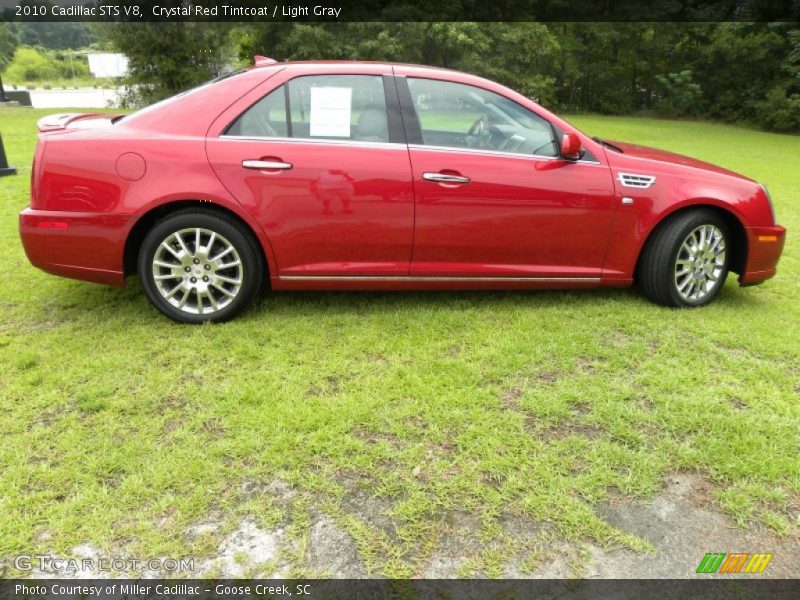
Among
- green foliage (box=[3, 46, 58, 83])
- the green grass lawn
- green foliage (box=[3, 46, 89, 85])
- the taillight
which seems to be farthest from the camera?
green foliage (box=[3, 46, 58, 83])

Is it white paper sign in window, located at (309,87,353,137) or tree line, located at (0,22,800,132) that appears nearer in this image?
white paper sign in window, located at (309,87,353,137)

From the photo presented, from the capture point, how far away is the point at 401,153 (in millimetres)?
3600

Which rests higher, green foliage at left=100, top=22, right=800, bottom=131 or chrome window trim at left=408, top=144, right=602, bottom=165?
green foliage at left=100, top=22, right=800, bottom=131

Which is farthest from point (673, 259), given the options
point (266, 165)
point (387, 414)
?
point (266, 165)

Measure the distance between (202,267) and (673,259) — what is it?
122 inches

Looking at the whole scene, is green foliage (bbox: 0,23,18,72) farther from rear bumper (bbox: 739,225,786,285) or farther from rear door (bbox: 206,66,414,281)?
rear bumper (bbox: 739,225,786,285)

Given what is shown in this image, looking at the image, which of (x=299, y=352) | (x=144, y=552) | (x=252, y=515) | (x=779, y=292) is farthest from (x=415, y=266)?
A: (x=779, y=292)

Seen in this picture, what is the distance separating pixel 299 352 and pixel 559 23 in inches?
1428

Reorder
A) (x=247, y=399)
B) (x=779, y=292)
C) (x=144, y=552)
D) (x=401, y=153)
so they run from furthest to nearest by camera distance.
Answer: (x=779, y=292) < (x=401, y=153) < (x=247, y=399) < (x=144, y=552)

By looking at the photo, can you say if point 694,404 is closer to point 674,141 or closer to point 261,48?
point 674,141

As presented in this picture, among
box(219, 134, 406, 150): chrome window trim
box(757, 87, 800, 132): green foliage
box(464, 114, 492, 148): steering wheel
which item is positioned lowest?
box(219, 134, 406, 150): chrome window trim

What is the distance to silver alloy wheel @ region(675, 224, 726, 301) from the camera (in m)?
4.02

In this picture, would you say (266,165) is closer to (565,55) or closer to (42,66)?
(565,55)

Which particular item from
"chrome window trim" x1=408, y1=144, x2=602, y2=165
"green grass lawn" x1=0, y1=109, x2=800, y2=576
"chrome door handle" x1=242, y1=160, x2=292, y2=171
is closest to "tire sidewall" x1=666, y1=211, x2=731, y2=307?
"green grass lawn" x1=0, y1=109, x2=800, y2=576
